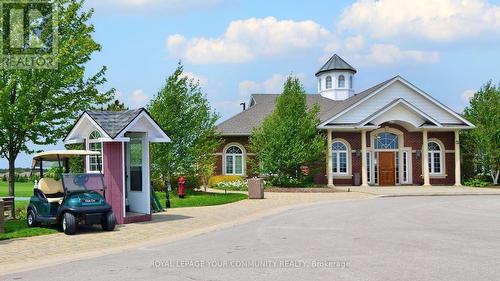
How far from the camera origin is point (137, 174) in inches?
637

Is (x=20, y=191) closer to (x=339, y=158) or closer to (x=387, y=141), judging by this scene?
(x=339, y=158)

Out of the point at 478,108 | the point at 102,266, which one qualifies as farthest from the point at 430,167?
the point at 102,266

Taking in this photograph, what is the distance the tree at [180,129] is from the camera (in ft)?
83.5

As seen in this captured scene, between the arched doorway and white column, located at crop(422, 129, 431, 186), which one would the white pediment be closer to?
white column, located at crop(422, 129, 431, 186)

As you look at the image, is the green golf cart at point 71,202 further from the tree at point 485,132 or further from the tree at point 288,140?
the tree at point 485,132

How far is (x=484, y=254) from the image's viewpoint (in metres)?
9.03

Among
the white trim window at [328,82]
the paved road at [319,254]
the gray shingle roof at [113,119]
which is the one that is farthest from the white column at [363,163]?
the gray shingle roof at [113,119]

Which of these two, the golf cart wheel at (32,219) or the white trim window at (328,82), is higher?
the white trim window at (328,82)

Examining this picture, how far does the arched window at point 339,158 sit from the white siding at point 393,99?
1.83 m

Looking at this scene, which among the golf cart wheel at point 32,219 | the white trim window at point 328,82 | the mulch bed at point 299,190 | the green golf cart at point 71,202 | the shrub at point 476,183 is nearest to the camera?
the green golf cart at point 71,202

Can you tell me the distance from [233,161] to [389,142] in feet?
34.7

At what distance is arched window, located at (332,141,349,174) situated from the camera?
3428cm

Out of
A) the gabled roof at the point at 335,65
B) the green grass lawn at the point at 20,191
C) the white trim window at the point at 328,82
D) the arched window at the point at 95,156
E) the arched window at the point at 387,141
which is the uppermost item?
the gabled roof at the point at 335,65
